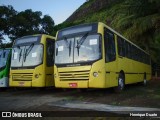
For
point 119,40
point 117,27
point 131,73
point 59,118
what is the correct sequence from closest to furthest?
point 59,118
point 119,40
point 131,73
point 117,27

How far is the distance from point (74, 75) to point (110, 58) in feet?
5.64

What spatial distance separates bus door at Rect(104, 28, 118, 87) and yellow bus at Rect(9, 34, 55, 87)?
3445 mm

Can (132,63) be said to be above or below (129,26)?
below

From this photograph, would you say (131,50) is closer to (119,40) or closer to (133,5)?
(119,40)

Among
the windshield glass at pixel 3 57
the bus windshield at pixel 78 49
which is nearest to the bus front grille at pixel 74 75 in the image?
the bus windshield at pixel 78 49

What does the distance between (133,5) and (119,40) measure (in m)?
11.7

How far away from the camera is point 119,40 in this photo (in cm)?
1495

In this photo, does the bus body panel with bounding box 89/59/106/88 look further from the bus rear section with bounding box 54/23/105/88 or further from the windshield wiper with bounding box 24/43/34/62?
the windshield wiper with bounding box 24/43/34/62

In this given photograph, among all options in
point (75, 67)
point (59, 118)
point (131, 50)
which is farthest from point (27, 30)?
point (59, 118)

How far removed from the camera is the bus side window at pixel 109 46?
12.9m

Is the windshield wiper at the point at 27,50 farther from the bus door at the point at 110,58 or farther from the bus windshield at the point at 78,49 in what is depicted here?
the bus door at the point at 110,58

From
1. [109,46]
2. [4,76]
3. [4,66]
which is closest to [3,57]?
[4,66]

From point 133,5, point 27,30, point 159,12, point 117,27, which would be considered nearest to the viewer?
point 159,12

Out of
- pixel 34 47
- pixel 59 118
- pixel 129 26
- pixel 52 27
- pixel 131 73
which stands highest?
pixel 52 27
